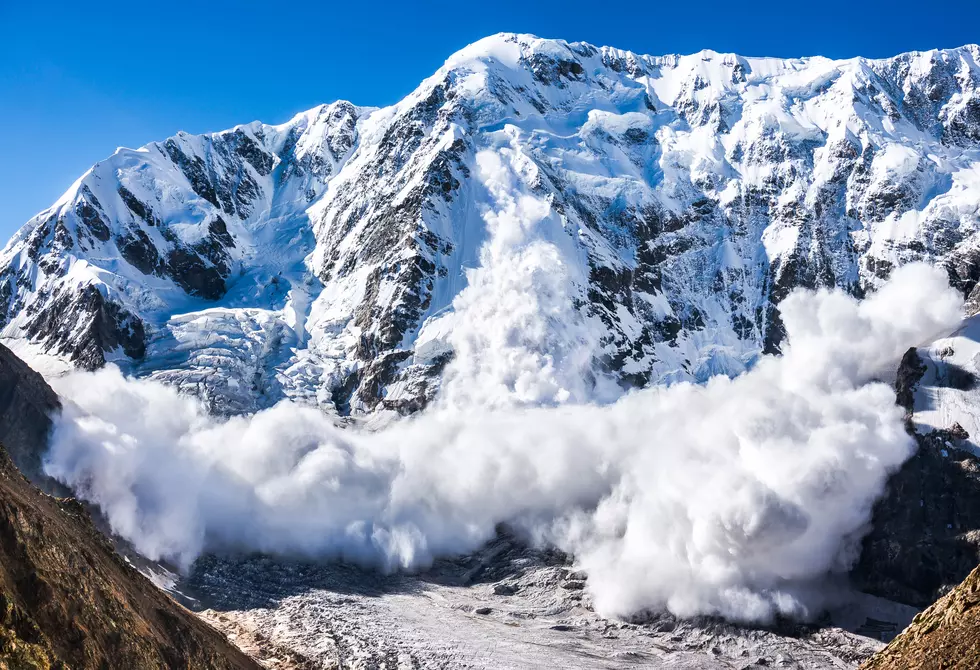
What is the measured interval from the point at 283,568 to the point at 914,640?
436 feet

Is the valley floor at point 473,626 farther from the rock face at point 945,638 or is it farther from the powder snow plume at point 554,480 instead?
the rock face at point 945,638

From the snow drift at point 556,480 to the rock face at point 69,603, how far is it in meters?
87.1

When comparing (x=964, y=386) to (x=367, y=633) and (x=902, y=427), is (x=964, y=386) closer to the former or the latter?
(x=902, y=427)

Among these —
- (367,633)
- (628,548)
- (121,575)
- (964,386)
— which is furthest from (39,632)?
(964,386)

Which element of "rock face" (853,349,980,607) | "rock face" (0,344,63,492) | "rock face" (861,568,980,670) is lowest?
"rock face" (861,568,980,670)

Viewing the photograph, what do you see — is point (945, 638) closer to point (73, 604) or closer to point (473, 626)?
point (73, 604)

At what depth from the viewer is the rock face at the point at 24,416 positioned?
464 ft

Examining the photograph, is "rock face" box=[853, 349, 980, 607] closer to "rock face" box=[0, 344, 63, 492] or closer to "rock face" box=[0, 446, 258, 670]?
"rock face" box=[0, 446, 258, 670]

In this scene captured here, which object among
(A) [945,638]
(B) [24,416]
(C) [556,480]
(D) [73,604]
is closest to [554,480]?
(C) [556,480]

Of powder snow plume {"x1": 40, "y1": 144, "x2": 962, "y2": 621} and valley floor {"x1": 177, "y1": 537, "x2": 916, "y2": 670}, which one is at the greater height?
powder snow plume {"x1": 40, "y1": 144, "x2": 962, "y2": 621}

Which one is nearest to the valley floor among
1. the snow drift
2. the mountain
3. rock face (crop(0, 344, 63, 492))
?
the snow drift

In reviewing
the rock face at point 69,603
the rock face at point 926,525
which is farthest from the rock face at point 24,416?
the rock face at point 926,525

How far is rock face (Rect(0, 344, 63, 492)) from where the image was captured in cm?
14150

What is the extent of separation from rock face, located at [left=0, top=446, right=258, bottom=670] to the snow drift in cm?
8710
